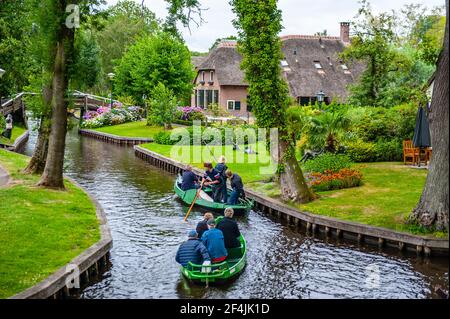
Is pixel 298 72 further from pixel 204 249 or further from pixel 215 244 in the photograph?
pixel 204 249

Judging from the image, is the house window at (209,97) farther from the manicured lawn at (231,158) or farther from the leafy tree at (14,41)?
the leafy tree at (14,41)

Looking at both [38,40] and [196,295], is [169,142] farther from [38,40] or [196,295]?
[196,295]

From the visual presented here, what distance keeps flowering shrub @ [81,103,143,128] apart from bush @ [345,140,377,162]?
38.3m

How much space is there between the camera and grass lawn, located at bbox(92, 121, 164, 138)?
5410 cm

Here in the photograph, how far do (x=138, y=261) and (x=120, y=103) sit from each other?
51.1 meters

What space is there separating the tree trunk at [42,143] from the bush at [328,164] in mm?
12371

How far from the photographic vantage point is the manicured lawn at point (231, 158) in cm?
2971

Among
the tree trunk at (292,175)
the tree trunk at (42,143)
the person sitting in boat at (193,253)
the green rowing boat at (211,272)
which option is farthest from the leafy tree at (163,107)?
the green rowing boat at (211,272)

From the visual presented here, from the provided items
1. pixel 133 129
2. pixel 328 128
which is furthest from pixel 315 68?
pixel 328 128

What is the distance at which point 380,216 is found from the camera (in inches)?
778

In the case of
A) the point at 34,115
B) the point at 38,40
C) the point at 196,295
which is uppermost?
the point at 38,40

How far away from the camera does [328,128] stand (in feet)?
92.4

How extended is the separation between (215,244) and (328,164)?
12139 mm

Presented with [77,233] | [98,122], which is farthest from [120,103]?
[77,233]
